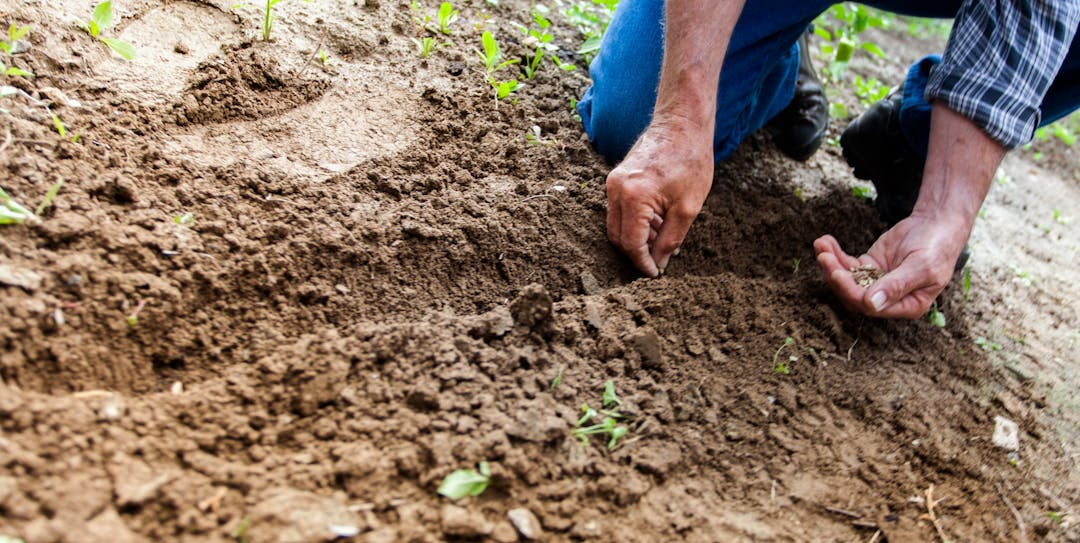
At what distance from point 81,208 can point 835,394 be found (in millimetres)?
1691

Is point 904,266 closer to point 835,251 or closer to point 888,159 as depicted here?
point 835,251

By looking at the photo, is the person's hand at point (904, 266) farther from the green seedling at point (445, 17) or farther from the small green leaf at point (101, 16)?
the small green leaf at point (101, 16)

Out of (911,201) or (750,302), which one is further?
(911,201)

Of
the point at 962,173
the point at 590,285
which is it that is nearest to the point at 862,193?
the point at 962,173

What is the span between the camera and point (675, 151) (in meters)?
1.70

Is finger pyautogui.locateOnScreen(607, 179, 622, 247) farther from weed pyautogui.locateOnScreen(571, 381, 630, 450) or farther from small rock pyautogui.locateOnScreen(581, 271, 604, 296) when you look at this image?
weed pyautogui.locateOnScreen(571, 381, 630, 450)

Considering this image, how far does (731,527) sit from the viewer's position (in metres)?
1.25

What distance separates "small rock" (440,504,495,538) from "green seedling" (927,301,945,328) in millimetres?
1554

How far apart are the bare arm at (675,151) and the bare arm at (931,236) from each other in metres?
0.46

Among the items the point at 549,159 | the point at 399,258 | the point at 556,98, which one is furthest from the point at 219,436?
the point at 556,98

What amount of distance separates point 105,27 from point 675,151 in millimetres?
1495

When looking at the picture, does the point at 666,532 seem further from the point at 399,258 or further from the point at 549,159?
the point at 549,159

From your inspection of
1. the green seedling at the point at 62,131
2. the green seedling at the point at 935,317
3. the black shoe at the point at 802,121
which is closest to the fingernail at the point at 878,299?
the green seedling at the point at 935,317

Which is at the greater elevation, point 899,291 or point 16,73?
point 899,291
